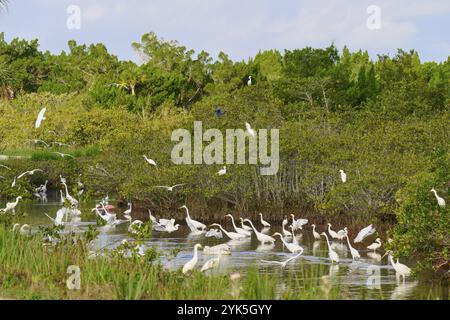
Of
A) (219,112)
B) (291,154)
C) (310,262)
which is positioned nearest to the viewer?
(310,262)

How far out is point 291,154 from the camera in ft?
74.2

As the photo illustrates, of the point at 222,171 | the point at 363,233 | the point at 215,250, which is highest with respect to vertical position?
the point at 222,171

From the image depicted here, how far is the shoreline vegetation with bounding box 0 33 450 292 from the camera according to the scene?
14.2 m

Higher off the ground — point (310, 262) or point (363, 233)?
point (363, 233)

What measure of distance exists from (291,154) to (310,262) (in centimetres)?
684

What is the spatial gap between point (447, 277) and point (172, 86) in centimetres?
3928

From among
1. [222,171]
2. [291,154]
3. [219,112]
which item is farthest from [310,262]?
[219,112]

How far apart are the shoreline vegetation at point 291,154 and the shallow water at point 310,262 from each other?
0.59 m

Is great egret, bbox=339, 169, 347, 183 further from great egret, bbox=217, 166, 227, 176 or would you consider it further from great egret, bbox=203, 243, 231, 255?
great egret, bbox=203, 243, 231, 255

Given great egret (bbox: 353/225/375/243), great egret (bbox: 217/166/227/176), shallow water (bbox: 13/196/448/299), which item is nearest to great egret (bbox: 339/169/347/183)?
shallow water (bbox: 13/196/448/299)

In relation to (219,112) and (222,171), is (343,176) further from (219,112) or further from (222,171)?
(219,112)

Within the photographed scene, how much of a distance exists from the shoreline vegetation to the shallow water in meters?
0.59

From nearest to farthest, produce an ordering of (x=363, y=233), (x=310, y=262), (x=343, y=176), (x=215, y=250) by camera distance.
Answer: (x=310, y=262)
(x=215, y=250)
(x=363, y=233)
(x=343, y=176)
